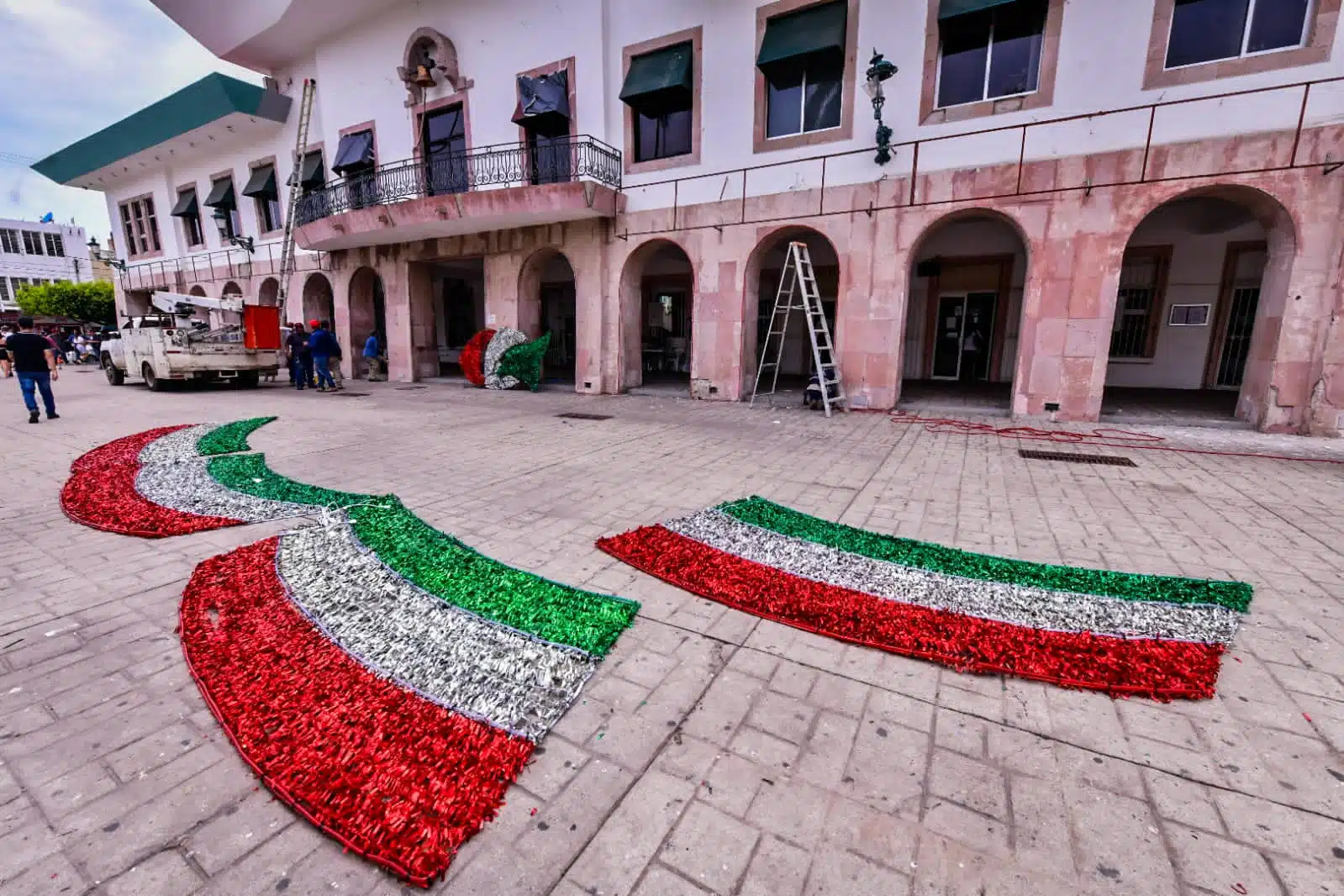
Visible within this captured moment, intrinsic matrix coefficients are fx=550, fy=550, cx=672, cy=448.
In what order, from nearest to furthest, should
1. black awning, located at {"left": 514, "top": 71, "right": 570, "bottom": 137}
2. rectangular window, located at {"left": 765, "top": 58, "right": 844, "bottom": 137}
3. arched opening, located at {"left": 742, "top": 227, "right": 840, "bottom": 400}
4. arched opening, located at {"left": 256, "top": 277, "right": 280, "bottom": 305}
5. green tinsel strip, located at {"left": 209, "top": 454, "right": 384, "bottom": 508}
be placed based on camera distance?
green tinsel strip, located at {"left": 209, "top": 454, "right": 384, "bottom": 508} < rectangular window, located at {"left": 765, "top": 58, "right": 844, "bottom": 137} < arched opening, located at {"left": 742, "top": 227, "right": 840, "bottom": 400} < black awning, located at {"left": 514, "top": 71, "right": 570, "bottom": 137} < arched opening, located at {"left": 256, "top": 277, "right": 280, "bottom": 305}

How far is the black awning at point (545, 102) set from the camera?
12.8m

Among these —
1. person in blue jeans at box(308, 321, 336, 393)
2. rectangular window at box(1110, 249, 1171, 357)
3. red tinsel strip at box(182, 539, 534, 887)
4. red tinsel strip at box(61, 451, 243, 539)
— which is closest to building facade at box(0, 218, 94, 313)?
person in blue jeans at box(308, 321, 336, 393)

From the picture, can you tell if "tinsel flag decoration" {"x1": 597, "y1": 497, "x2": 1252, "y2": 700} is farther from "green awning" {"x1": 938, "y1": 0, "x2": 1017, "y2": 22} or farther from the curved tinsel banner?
"green awning" {"x1": 938, "y1": 0, "x2": 1017, "y2": 22}

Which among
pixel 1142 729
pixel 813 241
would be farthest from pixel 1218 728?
pixel 813 241

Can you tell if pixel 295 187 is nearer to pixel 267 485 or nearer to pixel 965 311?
pixel 267 485

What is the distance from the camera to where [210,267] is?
2280cm

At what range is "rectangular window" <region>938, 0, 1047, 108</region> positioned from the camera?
9.27 m

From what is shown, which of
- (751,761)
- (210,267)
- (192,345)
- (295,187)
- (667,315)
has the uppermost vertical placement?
(295,187)

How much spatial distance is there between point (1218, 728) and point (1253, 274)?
1609 cm

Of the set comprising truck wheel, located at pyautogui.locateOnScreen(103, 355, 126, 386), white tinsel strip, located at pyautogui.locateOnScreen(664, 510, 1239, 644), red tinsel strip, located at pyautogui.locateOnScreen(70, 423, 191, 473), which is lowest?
white tinsel strip, located at pyautogui.locateOnScreen(664, 510, 1239, 644)

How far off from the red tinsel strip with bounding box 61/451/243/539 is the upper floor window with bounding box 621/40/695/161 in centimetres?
1139

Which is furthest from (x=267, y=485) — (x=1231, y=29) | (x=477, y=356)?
(x=1231, y=29)

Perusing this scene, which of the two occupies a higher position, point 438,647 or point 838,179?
point 838,179

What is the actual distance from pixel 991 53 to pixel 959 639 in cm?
1113
